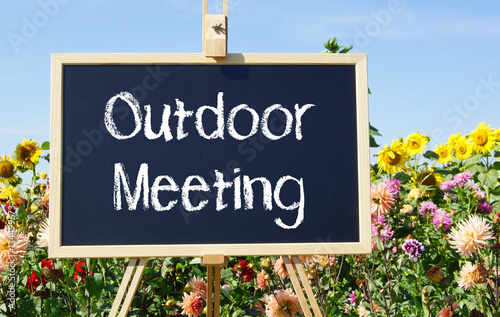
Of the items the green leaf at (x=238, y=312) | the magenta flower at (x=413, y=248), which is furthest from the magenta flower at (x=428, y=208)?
the green leaf at (x=238, y=312)

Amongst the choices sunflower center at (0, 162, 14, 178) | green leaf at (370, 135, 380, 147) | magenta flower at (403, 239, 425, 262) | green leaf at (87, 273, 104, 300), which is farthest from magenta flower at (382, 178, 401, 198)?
sunflower center at (0, 162, 14, 178)

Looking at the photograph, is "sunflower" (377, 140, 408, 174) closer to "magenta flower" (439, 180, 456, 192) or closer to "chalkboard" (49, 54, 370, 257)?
"magenta flower" (439, 180, 456, 192)

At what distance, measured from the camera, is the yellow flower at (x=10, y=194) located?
12.0 ft

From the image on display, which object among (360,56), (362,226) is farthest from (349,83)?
(362,226)

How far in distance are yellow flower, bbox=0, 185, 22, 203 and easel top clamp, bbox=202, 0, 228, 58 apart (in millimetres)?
2054

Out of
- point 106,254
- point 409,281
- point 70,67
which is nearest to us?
point 106,254

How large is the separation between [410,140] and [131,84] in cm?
258

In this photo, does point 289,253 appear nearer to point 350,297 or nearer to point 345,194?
point 345,194

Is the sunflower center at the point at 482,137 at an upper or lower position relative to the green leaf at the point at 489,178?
upper

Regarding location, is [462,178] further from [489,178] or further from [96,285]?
[96,285]

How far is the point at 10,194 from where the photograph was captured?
3678 mm

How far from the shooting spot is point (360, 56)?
2471mm

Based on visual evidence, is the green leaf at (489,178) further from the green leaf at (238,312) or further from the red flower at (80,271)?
the red flower at (80,271)

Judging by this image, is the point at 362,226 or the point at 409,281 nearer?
the point at 362,226
